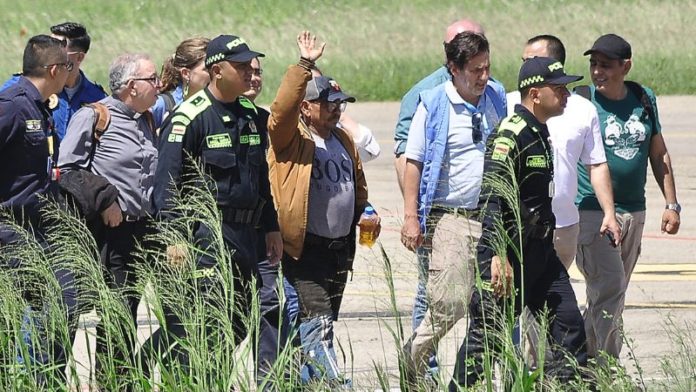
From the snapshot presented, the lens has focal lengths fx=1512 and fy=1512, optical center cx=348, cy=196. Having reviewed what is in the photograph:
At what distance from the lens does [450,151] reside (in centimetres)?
753

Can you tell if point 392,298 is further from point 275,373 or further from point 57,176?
point 57,176

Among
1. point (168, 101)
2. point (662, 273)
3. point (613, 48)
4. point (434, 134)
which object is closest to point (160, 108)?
point (168, 101)

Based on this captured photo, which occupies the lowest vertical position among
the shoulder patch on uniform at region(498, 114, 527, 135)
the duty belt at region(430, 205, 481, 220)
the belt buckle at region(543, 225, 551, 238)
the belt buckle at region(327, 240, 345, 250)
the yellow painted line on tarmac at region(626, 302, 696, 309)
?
the yellow painted line on tarmac at region(626, 302, 696, 309)

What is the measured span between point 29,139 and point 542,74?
7.73ft

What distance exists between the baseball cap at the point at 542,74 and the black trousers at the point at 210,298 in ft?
4.75

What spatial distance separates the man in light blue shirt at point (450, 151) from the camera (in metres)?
7.41

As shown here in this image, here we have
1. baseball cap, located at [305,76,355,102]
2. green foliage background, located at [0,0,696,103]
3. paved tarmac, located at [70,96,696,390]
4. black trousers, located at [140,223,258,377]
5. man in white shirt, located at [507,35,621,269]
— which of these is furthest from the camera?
green foliage background, located at [0,0,696,103]

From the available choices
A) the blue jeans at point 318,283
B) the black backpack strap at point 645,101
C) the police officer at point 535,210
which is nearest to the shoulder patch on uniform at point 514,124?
the police officer at point 535,210

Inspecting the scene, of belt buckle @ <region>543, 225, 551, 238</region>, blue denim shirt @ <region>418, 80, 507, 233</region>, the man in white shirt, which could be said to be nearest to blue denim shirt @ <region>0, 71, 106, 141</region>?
blue denim shirt @ <region>418, 80, 507, 233</region>

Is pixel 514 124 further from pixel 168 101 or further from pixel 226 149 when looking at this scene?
pixel 168 101

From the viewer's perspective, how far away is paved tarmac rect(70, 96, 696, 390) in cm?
661

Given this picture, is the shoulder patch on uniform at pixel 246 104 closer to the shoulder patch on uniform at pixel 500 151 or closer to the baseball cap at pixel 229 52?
the baseball cap at pixel 229 52

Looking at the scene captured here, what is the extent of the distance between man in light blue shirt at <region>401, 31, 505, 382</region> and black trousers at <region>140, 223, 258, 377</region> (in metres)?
0.93

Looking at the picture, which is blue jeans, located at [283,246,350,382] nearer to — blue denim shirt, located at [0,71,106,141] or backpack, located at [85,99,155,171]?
backpack, located at [85,99,155,171]
